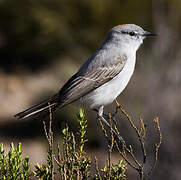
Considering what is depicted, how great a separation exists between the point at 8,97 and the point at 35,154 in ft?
8.17

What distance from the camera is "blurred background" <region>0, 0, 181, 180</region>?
6.79 meters

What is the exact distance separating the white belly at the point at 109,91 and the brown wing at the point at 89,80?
0.16 feet

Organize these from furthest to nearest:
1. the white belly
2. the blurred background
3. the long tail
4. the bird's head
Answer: the blurred background < the bird's head < the white belly < the long tail

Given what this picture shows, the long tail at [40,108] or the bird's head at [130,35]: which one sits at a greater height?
the bird's head at [130,35]

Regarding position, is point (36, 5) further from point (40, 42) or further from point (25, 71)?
point (25, 71)

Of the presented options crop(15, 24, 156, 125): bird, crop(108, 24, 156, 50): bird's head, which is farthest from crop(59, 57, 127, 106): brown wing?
crop(108, 24, 156, 50): bird's head

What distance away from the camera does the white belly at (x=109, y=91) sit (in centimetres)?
431

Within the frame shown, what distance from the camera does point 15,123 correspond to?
955 cm

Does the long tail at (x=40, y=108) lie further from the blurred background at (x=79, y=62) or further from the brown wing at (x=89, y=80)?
the blurred background at (x=79, y=62)

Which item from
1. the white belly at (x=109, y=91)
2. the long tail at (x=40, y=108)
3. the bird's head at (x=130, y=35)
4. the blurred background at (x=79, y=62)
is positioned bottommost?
the long tail at (x=40, y=108)

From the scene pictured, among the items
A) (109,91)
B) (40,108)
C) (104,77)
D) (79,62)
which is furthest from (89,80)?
(79,62)

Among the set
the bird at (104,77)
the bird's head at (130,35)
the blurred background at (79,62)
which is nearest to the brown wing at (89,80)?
the bird at (104,77)

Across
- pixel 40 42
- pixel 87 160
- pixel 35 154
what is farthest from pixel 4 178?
pixel 40 42

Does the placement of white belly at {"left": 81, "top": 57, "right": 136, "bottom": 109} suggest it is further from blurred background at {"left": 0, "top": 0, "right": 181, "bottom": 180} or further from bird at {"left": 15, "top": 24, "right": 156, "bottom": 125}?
blurred background at {"left": 0, "top": 0, "right": 181, "bottom": 180}
